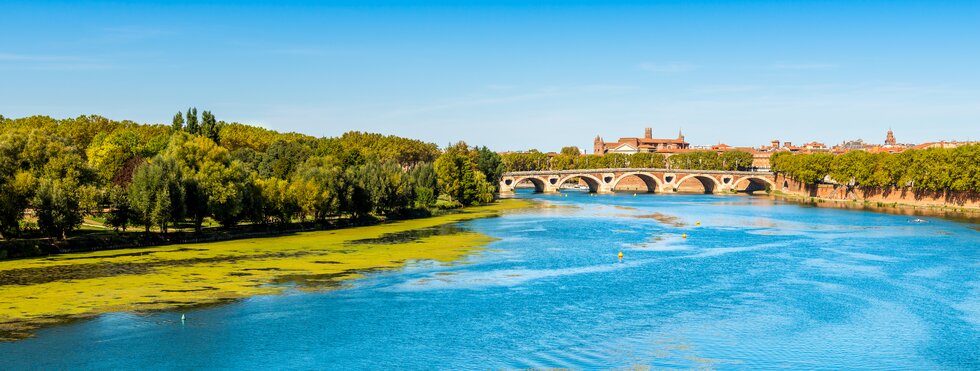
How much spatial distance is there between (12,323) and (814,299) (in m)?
31.4

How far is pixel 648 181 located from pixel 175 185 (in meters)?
124

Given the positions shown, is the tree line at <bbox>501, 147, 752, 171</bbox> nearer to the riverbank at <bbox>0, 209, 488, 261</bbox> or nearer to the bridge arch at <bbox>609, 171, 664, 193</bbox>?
the bridge arch at <bbox>609, 171, 664, 193</bbox>

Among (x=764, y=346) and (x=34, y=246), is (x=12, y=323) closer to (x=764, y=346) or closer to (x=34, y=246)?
(x=34, y=246)

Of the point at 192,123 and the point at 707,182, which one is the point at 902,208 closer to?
the point at 707,182

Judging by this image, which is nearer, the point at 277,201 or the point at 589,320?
the point at 589,320

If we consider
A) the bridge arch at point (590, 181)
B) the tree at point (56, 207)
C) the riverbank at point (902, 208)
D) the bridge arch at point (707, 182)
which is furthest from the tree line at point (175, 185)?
the bridge arch at point (707, 182)

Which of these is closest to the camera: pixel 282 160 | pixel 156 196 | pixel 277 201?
pixel 156 196

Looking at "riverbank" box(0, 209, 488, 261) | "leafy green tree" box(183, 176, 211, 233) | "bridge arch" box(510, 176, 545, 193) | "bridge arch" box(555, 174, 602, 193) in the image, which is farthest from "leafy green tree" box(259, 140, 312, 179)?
"bridge arch" box(555, 174, 602, 193)

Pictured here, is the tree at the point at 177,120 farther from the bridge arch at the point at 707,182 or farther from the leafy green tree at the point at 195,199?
the bridge arch at the point at 707,182

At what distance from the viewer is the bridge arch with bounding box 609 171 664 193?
16112 centimetres

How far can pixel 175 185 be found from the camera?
53469 millimetres

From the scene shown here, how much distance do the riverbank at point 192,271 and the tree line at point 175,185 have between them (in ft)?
9.50

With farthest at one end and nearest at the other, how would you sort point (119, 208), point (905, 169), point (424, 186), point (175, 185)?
point (905, 169)
point (424, 186)
point (175, 185)
point (119, 208)

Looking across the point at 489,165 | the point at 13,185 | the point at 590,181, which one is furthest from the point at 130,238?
the point at 590,181
